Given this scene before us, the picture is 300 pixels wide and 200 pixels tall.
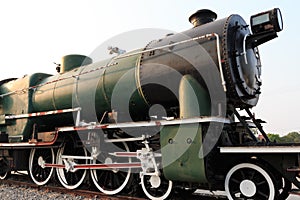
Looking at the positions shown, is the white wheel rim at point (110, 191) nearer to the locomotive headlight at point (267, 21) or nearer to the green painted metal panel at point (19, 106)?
the green painted metal panel at point (19, 106)

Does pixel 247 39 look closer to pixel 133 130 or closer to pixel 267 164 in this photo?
pixel 267 164

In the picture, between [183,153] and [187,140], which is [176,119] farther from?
[183,153]

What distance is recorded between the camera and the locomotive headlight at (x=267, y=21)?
14.7ft

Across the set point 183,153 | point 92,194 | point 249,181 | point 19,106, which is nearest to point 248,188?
point 249,181

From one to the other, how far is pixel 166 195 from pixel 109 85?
2562 millimetres

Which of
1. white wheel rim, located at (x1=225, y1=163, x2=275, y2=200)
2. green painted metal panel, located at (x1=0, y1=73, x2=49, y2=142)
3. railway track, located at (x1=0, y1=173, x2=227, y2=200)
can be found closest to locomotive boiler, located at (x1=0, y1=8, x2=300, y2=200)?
white wheel rim, located at (x1=225, y1=163, x2=275, y2=200)

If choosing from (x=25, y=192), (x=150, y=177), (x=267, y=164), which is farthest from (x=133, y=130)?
(x=25, y=192)

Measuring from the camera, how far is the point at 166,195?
17.2ft

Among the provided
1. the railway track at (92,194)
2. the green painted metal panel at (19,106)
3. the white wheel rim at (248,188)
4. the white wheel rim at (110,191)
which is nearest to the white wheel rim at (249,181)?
the white wheel rim at (248,188)

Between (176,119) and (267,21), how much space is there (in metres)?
2.17

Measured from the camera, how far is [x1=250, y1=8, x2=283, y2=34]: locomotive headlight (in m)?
4.49

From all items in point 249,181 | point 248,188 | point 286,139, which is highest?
point 249,181

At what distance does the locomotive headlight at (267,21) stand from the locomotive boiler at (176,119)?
2 centimetres

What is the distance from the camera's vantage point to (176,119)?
15.2 ft
